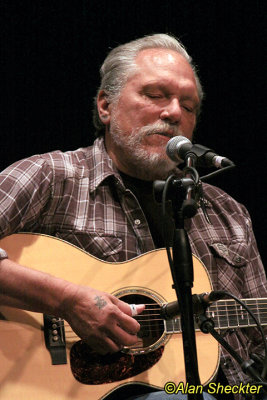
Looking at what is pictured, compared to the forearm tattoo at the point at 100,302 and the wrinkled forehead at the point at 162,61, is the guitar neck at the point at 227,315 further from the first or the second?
the wrinkled forehead at the point at 162,61

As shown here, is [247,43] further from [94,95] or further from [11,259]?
[11,259]

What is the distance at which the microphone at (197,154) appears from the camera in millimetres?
1623

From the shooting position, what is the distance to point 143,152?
2471 millimetres

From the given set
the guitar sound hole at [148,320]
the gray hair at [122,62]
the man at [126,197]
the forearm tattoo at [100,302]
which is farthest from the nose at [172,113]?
the forearm tattoo at [100,302]

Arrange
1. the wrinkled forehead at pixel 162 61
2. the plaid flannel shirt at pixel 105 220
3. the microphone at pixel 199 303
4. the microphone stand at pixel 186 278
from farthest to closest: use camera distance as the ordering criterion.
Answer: the wrinkled forehead at pixel 162 61
the plaid flannel shirt at pixel 105 220
the microphone at pixel 199 303
the microphone stand at pixel 186 278

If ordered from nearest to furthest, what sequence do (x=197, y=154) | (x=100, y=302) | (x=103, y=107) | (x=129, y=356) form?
(x=197, y=154), (x=100, y=302), (x=129, y=356), (x=103, y=107)

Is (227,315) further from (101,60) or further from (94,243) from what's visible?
(101,60)

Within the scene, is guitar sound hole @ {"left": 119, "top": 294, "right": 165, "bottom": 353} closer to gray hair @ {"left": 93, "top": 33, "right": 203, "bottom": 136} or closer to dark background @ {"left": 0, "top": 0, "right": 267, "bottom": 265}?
gray hair @ {"left": 93, "top": 33, "right": 203, "bottom": 136}

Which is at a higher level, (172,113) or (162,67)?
(162,67)

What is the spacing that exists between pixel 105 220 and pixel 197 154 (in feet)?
2.64

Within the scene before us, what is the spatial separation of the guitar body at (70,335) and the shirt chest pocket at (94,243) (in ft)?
0.44

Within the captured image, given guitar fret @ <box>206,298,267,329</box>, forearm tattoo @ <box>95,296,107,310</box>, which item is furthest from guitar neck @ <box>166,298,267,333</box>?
forearm tattoo @ <box>95,296,107,310</box>

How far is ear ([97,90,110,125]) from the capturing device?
2707 millimetres

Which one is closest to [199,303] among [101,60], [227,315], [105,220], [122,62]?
[227,315]
